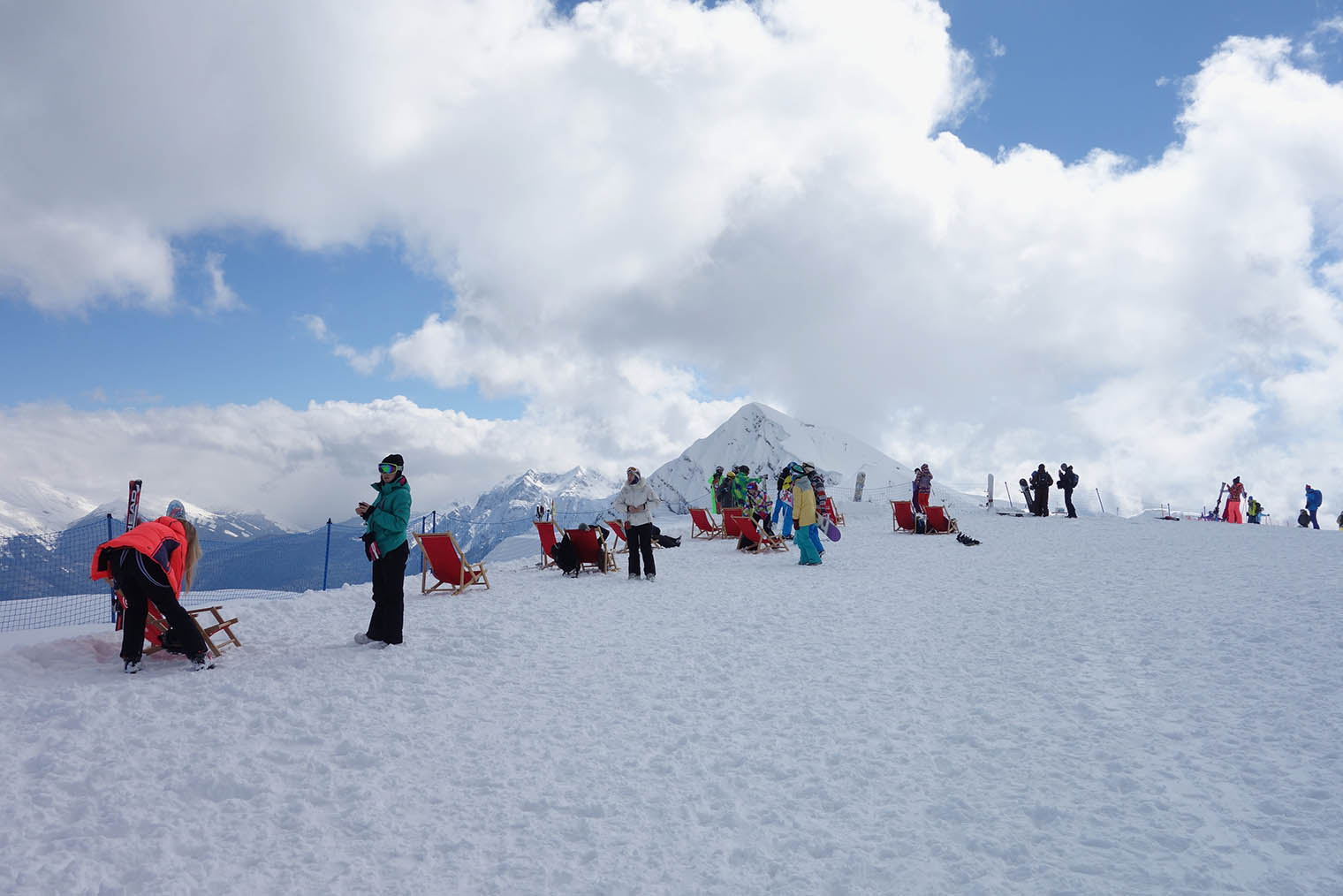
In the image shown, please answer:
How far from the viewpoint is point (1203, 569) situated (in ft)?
35.2

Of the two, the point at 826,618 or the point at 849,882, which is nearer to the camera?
the point at 849,882

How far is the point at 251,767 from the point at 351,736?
2.05ft

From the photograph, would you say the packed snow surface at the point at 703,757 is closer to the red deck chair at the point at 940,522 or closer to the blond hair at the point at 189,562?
the blond hair at the point at 189,562

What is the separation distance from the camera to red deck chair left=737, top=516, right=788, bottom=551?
15945mm

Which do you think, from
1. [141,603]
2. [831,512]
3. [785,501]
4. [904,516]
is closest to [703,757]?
[141,603]

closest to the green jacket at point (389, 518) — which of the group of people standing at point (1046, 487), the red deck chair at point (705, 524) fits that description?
the red deck chair at point (705, 524)

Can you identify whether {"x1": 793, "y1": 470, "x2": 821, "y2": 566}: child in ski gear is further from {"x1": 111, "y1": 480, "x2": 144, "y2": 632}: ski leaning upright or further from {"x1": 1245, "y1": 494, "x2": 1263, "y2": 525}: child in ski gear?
{"x1": 1245, "y1": 494, "x2": 1263, "y2": 525}: child in ski gear

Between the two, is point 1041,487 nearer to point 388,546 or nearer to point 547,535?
point 547,535

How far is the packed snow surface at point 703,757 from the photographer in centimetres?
330

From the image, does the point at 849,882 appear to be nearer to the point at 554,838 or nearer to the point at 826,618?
the point at 554,838

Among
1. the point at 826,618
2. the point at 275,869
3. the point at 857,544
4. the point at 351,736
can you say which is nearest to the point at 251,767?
the point at 351,736

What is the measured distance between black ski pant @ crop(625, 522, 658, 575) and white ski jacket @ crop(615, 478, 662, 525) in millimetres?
122

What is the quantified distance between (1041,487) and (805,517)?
15276 millimetres

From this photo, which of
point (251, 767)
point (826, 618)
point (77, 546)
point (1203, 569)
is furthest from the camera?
point (77, 546)
